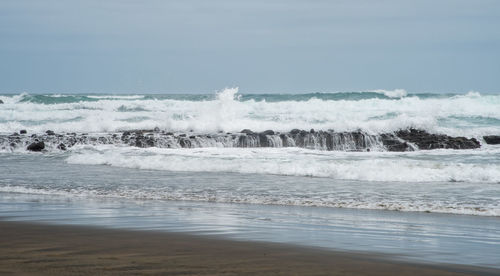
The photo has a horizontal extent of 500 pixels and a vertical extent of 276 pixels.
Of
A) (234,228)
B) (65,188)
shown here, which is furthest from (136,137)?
(234,228)

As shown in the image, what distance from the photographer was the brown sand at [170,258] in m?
4.38

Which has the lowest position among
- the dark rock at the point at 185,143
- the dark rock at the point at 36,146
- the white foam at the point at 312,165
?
the white foam at the point at 312,165

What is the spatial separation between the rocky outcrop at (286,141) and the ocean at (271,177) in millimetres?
67

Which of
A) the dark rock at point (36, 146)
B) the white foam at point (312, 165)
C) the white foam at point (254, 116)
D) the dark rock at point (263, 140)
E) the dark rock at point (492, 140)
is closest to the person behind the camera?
the white foam at point (312, 165)

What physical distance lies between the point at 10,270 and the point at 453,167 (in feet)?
34.6

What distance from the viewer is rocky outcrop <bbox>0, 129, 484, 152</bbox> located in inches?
784

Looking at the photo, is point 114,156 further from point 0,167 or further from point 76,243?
point 76,243

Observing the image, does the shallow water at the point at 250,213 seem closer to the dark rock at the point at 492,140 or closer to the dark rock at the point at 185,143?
the dark rock at the point at 185,143

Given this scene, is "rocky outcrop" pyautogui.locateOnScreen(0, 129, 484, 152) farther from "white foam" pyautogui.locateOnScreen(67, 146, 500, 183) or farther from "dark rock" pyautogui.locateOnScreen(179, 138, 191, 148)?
"white foam" pyautogui.locateOnScreen(67, 146, 500, 183)

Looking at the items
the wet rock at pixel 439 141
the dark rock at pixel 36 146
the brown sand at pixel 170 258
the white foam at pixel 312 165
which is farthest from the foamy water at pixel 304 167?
the brown sand at pixel 170 258

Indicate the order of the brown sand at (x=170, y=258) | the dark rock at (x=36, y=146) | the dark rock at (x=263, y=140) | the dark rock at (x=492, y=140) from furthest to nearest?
the dark rock at (x=492, y=140) < the dark rock at (x=263, y=140) < the dark rock at (x=36, y=146) < the brown sand at (x=170, y=258)

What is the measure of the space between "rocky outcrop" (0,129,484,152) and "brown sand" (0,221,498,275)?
14339 millimetres

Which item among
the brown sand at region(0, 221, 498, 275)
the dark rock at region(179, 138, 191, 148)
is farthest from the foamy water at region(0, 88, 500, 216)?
the brown sand at region(0, 221, 498, 275)

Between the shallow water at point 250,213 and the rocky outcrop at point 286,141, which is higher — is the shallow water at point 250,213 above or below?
below
